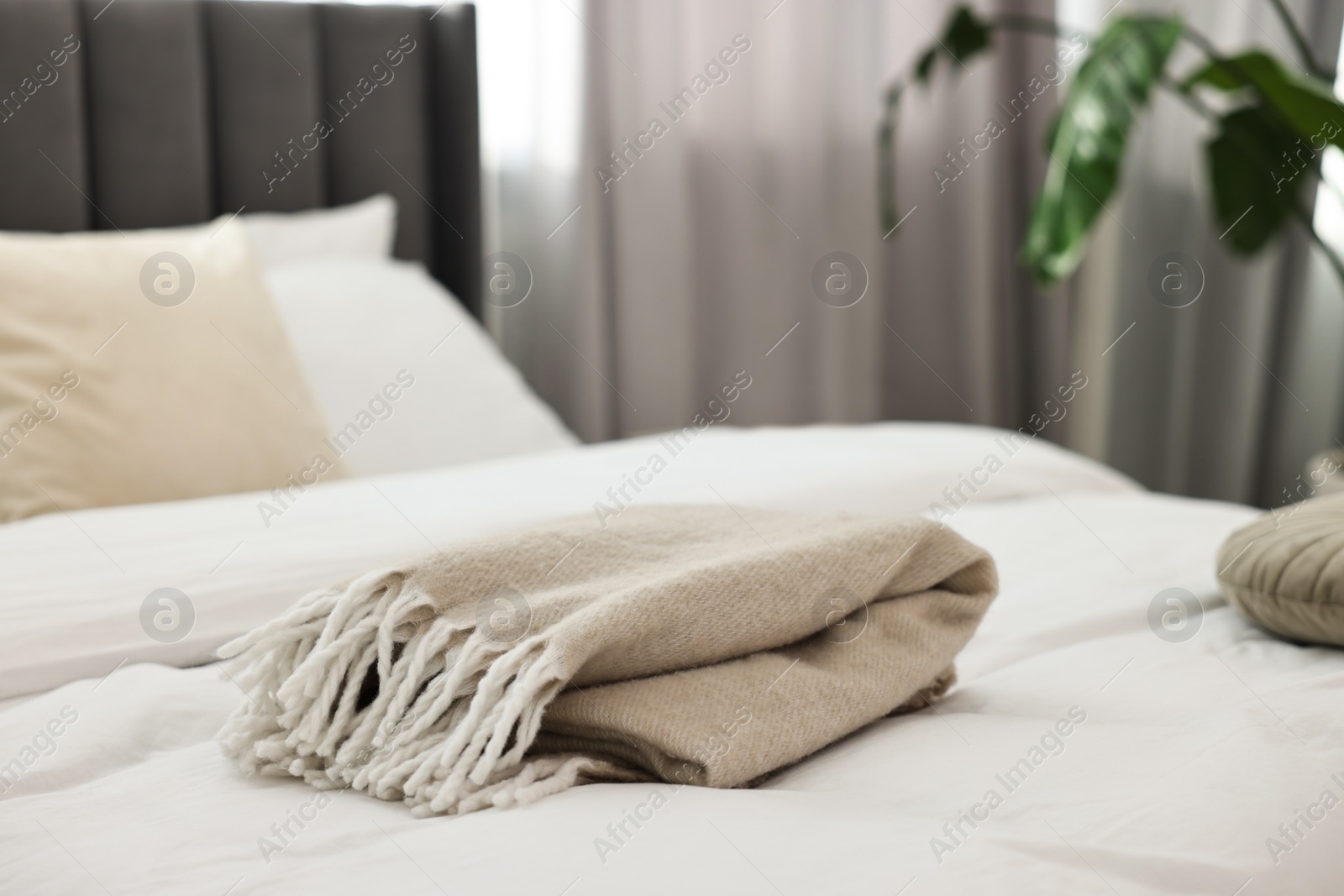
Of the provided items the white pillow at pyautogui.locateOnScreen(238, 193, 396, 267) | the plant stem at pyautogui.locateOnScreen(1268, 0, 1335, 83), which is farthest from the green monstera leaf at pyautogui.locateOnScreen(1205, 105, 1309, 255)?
the white pillow at pyautogui.locateOnScreen(238, 193, 396, 267)

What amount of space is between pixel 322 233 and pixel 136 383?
646 mm

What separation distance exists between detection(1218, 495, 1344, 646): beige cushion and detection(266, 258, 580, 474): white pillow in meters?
0.90

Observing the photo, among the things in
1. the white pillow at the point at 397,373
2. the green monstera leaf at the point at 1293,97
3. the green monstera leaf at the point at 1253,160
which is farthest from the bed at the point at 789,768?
the green monstera leaf at the point at 1253,160

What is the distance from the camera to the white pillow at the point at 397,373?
1359mm

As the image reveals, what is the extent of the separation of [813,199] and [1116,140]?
629mm

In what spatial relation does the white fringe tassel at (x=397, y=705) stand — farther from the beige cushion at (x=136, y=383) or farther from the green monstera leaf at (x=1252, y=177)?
the green monstera leaf at (x=1252, y=177)

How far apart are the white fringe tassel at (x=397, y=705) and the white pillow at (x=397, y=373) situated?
0.73 metres

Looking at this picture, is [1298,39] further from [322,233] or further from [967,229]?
[322,233]

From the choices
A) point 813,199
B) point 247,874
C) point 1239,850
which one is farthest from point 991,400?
point 247,874

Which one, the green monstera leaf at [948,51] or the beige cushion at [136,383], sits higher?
the green monstera leaf at [948,51]

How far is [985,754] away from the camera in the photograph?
0.59m

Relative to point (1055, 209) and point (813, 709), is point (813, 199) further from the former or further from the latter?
point (813, 709)

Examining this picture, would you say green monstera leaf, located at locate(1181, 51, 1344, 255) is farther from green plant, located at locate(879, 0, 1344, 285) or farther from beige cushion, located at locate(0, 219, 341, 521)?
beige cushion, located at locate(0, 219, 341, 521)

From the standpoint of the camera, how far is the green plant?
1784 millimetres
